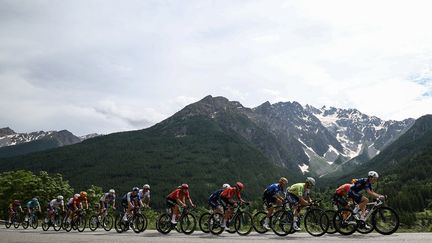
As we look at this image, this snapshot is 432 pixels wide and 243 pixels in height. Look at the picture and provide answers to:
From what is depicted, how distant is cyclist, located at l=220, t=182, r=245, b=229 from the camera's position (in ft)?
73.8

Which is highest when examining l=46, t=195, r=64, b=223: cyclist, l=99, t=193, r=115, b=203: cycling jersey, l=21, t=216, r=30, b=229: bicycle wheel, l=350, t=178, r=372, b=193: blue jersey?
l=350, t=178, r=372, b=193: blue jersey

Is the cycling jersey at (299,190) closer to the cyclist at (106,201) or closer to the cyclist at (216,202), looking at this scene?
the cyclist at (216,202)

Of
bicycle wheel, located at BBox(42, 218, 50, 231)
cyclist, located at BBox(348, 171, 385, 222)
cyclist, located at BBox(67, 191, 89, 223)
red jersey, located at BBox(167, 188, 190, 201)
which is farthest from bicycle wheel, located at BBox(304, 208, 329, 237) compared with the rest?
bicycle wheel, located at BBox(42, 218, 50, 231)

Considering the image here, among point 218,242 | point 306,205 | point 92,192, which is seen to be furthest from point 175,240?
point 92,192

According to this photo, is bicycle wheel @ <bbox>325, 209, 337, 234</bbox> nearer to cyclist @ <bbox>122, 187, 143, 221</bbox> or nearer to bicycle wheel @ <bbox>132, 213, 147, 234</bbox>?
bicycle wheel @ <bbox>132, 213, 147, 234</bbox>

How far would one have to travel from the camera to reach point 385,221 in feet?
59.7

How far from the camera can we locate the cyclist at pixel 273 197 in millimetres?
21484

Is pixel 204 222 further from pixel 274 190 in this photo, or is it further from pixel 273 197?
pixel 274 190

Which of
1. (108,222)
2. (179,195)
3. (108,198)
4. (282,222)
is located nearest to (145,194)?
(179,195)

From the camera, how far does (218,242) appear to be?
60.3 ft

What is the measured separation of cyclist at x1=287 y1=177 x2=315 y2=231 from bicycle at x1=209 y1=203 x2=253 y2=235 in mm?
2488

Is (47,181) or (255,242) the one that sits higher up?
(47,181)

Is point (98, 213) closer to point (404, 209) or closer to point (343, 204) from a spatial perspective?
point (343, 204)

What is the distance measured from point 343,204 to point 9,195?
60.8 meters
